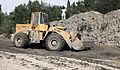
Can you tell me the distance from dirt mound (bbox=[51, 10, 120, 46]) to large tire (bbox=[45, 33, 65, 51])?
7.45 metres

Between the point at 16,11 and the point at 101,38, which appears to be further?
the point at 16,11

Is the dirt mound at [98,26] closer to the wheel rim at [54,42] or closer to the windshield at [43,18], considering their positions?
the windshield at [43,18]

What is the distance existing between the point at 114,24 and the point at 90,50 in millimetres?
8799

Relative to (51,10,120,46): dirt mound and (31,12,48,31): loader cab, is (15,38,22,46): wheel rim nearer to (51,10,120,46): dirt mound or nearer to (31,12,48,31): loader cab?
(31,12,48,31): loader cab

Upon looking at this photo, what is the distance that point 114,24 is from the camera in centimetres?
3162

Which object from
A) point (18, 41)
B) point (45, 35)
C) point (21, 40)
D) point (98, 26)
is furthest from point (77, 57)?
point (98, 26)

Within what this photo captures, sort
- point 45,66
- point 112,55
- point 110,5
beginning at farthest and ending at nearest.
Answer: point 110,5, point 112,55, point 45,66

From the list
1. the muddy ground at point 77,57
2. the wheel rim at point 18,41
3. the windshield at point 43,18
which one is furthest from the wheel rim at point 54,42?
the wheel rim at point 18,41

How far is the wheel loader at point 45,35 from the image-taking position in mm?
22469

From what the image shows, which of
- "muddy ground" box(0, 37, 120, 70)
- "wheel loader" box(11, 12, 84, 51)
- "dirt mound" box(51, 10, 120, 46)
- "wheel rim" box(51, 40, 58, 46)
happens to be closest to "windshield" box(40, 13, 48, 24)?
"wheel loader" box(11, 12, 84, 51)

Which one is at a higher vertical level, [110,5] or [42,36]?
[110,5]

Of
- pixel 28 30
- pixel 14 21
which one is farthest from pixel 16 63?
pixel 14 21

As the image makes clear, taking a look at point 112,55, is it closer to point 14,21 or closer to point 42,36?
point 42,36

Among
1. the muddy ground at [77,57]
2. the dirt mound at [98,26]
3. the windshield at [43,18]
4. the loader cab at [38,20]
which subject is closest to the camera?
the muddy ground at [77,57]
